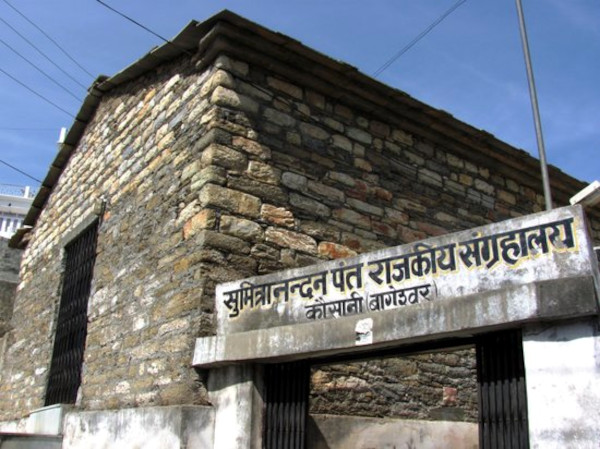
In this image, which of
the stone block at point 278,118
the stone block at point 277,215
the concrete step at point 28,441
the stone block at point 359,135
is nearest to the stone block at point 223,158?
the stone block at point 277,215

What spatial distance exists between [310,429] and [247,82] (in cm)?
274

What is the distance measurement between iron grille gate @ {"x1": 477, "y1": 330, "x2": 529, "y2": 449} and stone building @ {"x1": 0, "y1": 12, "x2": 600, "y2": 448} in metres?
0.22

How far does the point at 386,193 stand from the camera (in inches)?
236

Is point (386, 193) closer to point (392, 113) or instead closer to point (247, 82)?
point (392, 113)

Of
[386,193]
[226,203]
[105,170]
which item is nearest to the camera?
[226,203]

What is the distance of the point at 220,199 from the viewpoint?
487 cm

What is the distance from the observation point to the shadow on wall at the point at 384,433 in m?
4.59

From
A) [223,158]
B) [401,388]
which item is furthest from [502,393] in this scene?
[223,158]

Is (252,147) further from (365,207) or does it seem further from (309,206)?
(365,207)

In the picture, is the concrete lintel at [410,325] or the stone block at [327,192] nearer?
the concrete lintel at [410,325]

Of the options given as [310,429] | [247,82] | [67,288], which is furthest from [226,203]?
[67,288]

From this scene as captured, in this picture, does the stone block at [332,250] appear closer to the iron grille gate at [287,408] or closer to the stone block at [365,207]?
the stone block at [365,207]

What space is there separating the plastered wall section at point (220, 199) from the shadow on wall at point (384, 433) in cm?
89

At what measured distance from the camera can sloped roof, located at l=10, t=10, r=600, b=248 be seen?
17.3 ft
